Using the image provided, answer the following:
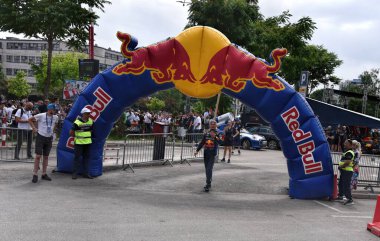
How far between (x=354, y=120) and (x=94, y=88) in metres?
7.87

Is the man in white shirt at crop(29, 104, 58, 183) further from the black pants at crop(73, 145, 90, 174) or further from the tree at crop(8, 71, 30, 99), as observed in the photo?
the tree at crop(8, 71, 30, 99)

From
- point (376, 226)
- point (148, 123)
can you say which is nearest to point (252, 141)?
point (148, 123)

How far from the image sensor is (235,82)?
33.1 feet

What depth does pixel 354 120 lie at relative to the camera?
1266 cm

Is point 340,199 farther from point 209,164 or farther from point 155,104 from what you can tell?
point 155,104

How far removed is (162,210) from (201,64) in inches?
152

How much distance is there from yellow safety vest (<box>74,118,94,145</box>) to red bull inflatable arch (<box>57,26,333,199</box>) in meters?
1.00

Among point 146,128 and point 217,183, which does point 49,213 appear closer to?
point 217,183

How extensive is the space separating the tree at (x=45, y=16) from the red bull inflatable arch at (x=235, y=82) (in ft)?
29.0

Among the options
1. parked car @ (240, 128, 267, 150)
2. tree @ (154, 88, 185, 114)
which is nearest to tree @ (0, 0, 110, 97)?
parked car @ (240, 128, 267, 150)

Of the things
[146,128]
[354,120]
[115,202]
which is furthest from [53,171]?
[146,128]

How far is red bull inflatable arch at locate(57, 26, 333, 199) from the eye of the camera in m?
10.0

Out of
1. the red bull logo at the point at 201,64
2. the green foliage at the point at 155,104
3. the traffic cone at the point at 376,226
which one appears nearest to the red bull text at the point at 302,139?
the red bull logo at the point at 201,64

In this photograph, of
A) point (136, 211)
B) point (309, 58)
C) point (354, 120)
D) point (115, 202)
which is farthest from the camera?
point (309, 58)
